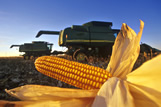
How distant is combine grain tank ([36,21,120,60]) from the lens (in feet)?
31.3

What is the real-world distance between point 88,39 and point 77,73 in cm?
875

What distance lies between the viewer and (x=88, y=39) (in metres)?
10.3

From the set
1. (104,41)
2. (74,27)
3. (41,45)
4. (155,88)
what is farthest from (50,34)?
(155,88)

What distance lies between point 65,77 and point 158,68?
1170 mm

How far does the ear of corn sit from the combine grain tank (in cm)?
679

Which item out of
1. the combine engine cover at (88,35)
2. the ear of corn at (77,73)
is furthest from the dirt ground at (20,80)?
the combine engine cover at (88,35)

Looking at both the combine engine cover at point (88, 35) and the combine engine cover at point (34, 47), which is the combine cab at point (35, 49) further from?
the combine engine cover at point (88, 35)

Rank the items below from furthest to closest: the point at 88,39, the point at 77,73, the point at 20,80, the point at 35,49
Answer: the point at 35,49 < the point at 88,39 < the point at 20,80 < the point at 77,73

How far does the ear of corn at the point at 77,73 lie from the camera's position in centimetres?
160

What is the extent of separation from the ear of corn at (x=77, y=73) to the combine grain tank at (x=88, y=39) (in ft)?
22.3

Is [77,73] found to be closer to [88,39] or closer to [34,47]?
[88,39]

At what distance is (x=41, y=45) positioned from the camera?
2228 centimetres

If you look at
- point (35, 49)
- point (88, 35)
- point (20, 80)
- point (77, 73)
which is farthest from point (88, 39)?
point (35, 49)

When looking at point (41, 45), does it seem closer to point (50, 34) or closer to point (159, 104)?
point (50, 34)
